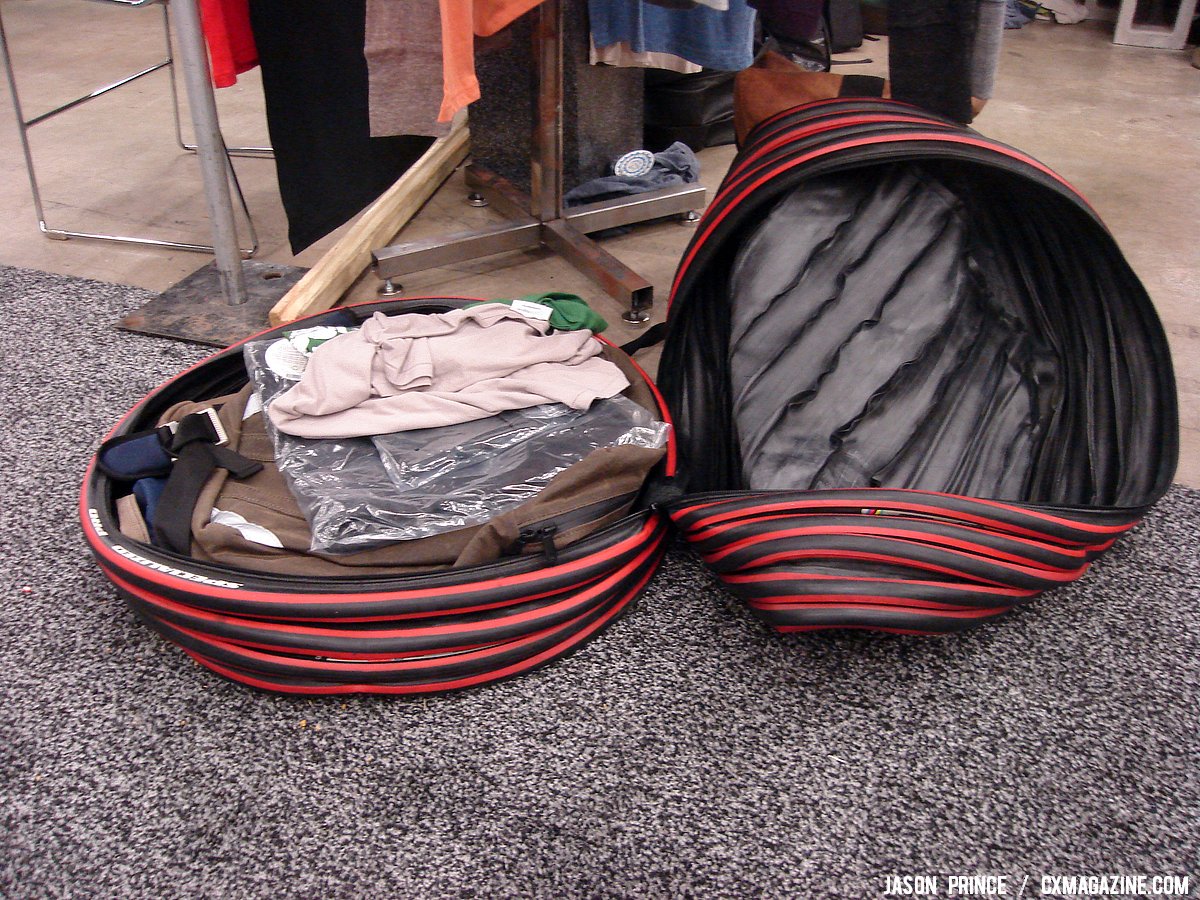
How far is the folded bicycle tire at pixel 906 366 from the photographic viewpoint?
0.92 m

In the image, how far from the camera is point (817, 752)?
3.03ft

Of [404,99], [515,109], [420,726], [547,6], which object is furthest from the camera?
[515,109]

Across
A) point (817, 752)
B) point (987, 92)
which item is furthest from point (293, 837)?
point (987, 92)

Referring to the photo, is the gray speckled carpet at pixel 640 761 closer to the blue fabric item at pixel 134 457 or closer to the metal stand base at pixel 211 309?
the blue fabric item at pixel 134 457

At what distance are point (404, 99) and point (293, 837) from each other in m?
0.89

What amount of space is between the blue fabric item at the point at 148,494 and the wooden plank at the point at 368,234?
503mm

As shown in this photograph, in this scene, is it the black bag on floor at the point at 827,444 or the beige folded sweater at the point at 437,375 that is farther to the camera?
the beige folded sweater at the point at 437,375

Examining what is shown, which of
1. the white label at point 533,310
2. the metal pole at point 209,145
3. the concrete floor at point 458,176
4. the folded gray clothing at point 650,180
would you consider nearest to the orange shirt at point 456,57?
the white label at point 533,310

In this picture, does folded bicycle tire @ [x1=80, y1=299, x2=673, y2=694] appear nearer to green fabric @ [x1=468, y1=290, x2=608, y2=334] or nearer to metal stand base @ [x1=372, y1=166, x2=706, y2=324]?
green fabric @ [x1=468, y1=290, x2=608, y2=334]

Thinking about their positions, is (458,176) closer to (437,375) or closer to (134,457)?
(437,375)

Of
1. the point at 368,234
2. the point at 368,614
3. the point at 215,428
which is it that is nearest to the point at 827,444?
the point at 368,614

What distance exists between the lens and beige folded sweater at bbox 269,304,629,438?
1.08 metres

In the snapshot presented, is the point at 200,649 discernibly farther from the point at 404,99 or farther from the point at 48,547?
the point at 404,99

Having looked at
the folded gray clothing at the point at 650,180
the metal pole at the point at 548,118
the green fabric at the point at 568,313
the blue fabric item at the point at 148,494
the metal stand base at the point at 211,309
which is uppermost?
the metal pole at the point at 548,118
